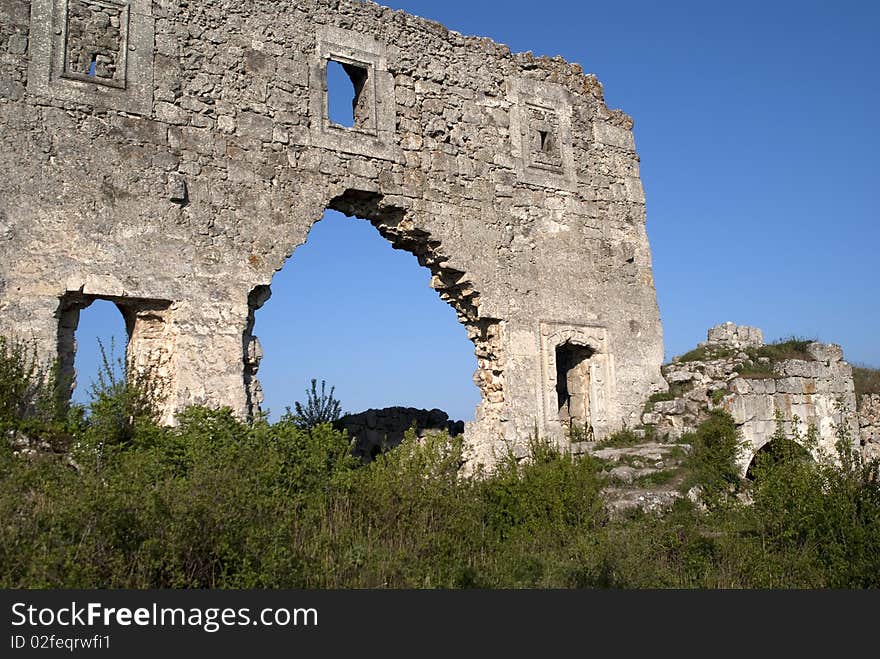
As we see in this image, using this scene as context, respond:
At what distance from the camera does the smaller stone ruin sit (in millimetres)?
13758

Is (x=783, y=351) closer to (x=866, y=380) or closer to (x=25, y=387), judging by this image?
(x=866, y=380)

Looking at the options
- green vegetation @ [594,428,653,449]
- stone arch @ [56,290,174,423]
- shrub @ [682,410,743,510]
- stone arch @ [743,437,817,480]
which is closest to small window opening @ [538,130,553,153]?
green vegetation @ [594,428,653,449]

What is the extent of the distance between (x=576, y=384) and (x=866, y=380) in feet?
19.2

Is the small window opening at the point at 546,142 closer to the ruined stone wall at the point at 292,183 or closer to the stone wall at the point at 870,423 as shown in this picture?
the ruined stone wall at the point at 292,183

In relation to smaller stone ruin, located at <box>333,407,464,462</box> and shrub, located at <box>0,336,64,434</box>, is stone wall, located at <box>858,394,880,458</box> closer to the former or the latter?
smaller stone ruin, located at <box>333,407,464,462</box>

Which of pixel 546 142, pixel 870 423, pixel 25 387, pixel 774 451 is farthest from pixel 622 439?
pixel 25 387

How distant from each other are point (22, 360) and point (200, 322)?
167 centimetres

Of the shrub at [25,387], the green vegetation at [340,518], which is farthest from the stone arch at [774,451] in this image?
the shrub at [25,387]

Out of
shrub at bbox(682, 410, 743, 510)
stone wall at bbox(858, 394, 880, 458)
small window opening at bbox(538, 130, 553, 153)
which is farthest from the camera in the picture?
stone wall at bbox(858, 394, 880, 458)

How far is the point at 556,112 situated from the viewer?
11898 millimetres

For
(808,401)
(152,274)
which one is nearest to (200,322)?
(152,274)

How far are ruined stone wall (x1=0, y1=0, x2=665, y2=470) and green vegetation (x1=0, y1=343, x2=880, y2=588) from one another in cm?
95

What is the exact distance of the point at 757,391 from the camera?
440 inches

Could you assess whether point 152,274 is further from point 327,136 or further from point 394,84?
point 394,84
